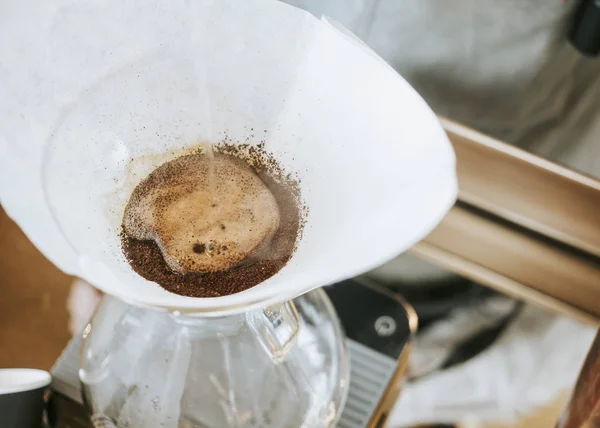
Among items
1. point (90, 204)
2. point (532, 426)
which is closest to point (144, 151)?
point (90, 204)

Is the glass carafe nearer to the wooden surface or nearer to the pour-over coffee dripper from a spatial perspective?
the pour-over coffee dripper

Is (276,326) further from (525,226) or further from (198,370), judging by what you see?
(525,226)

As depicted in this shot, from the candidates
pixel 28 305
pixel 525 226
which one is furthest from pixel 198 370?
pixel 525 226

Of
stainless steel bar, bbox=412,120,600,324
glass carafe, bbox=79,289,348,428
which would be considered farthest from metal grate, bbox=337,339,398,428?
stainless steel bar, bbox=412,120,600,324

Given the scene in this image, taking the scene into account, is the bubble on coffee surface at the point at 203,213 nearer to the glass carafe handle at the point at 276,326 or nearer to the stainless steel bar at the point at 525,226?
the glass carafe handle at the point at 276,326

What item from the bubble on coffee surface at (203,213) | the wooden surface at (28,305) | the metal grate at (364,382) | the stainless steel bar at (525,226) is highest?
the stainless steel bar at (525,226)

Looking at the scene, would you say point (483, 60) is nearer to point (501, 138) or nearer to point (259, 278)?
point (501, 138)

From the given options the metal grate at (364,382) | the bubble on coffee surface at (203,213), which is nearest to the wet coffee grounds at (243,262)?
the bubble on coffee surface at (203,213)
